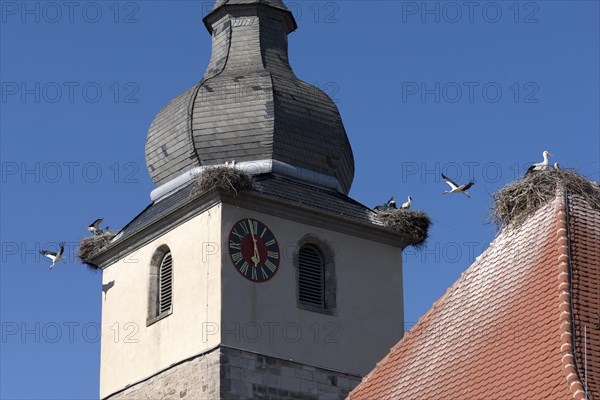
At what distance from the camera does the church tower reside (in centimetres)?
2936

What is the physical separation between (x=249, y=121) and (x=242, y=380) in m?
4.79

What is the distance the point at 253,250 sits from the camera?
98.6 ft

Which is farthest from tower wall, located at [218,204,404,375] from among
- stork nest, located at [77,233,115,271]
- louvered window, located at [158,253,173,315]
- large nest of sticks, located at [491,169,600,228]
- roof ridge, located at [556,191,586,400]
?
roof ridge, located at [556,191,586,400]

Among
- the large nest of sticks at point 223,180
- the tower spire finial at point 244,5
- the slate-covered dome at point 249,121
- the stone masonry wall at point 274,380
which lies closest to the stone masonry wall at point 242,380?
the stone masonry wall at point 274,380

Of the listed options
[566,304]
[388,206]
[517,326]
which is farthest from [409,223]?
[566,304]

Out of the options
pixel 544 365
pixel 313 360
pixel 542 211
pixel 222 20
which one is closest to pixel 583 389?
pixel 544 365

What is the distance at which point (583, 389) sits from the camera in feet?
63.2

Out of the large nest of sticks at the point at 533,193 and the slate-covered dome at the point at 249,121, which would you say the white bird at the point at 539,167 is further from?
the slate-covered dome at the point at 249,121

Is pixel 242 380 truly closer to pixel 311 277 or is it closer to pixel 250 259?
pixel 250 259

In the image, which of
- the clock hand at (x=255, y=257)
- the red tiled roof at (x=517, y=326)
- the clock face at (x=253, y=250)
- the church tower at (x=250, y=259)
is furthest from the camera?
the clock hand at (x=255, y=257)

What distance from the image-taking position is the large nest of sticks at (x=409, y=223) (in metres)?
31.6

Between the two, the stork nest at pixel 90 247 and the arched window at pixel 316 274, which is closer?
the arched window at pixel 316 274

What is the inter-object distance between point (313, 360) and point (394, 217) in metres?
3.18

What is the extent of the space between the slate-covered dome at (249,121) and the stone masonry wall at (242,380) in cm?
371
